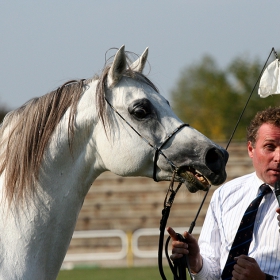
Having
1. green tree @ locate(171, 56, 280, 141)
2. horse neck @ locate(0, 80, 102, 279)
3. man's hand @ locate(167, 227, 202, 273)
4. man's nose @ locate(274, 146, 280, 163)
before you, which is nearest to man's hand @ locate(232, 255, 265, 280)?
man's hand @ locate(167, 227, 202, 273)

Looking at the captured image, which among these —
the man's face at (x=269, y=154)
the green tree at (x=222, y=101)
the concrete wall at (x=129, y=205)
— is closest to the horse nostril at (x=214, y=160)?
the man's face at (x=269, y=154)

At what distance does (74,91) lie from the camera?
3.55 metres

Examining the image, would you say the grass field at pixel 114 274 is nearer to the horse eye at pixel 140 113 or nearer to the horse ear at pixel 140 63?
the horse ear at pixel 140 63

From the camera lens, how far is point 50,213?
11.0 feet

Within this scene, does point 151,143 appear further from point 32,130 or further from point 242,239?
point 242,239

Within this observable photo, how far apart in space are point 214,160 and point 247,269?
2.08ft

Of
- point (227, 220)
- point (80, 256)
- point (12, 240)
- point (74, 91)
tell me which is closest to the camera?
point (12, 240)

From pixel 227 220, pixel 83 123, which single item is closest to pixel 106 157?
pixel 83 123

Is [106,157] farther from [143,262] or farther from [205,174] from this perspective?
[143,262]

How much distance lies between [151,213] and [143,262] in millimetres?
1177

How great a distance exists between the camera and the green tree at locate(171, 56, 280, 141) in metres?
28.4

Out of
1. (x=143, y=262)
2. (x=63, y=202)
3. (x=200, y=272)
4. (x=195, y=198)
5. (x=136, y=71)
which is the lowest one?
(x=143, y=262)

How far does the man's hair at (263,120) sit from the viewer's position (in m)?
3.69

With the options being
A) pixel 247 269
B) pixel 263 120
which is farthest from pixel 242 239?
pixel 263 120
